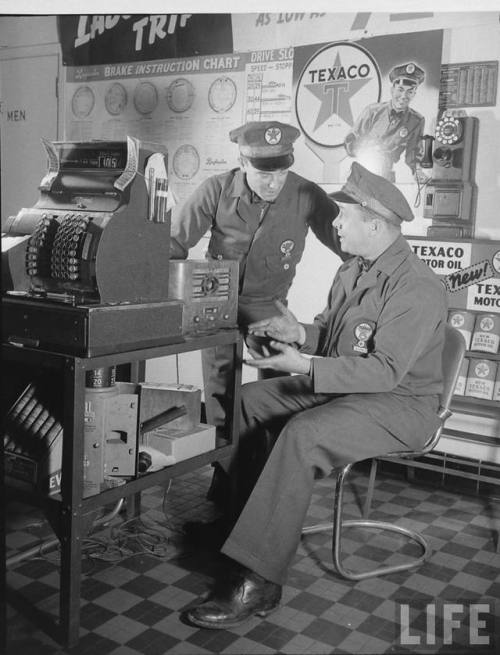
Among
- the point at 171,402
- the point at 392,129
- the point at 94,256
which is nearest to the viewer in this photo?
the point at 94,256

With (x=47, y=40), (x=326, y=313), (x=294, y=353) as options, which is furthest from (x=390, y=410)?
(x=47, y=40)

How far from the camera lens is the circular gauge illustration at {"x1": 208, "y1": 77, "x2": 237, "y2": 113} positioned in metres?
4.31

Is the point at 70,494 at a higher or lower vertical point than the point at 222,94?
lower

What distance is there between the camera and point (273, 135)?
413 cm

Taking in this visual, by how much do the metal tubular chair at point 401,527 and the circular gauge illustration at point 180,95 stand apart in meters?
2.35

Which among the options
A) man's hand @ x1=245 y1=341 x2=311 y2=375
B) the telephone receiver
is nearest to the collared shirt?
the telephone receiver

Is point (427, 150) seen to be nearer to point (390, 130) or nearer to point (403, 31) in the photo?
point (390, 130)

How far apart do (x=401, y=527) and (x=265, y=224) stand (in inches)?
69.0

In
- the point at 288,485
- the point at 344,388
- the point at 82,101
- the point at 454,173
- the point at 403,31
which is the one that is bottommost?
the point at 288,485

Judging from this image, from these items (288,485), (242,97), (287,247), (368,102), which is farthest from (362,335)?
(242,97)

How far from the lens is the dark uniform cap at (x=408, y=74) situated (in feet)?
12.1

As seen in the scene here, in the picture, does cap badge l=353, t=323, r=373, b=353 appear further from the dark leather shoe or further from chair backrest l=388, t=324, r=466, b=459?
the dark leather shoe

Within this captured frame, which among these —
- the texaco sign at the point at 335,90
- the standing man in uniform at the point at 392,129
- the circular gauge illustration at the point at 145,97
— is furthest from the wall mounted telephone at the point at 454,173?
the circular gauge illustration at the point at 145,97

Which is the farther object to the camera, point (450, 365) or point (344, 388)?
point (450, 365)
